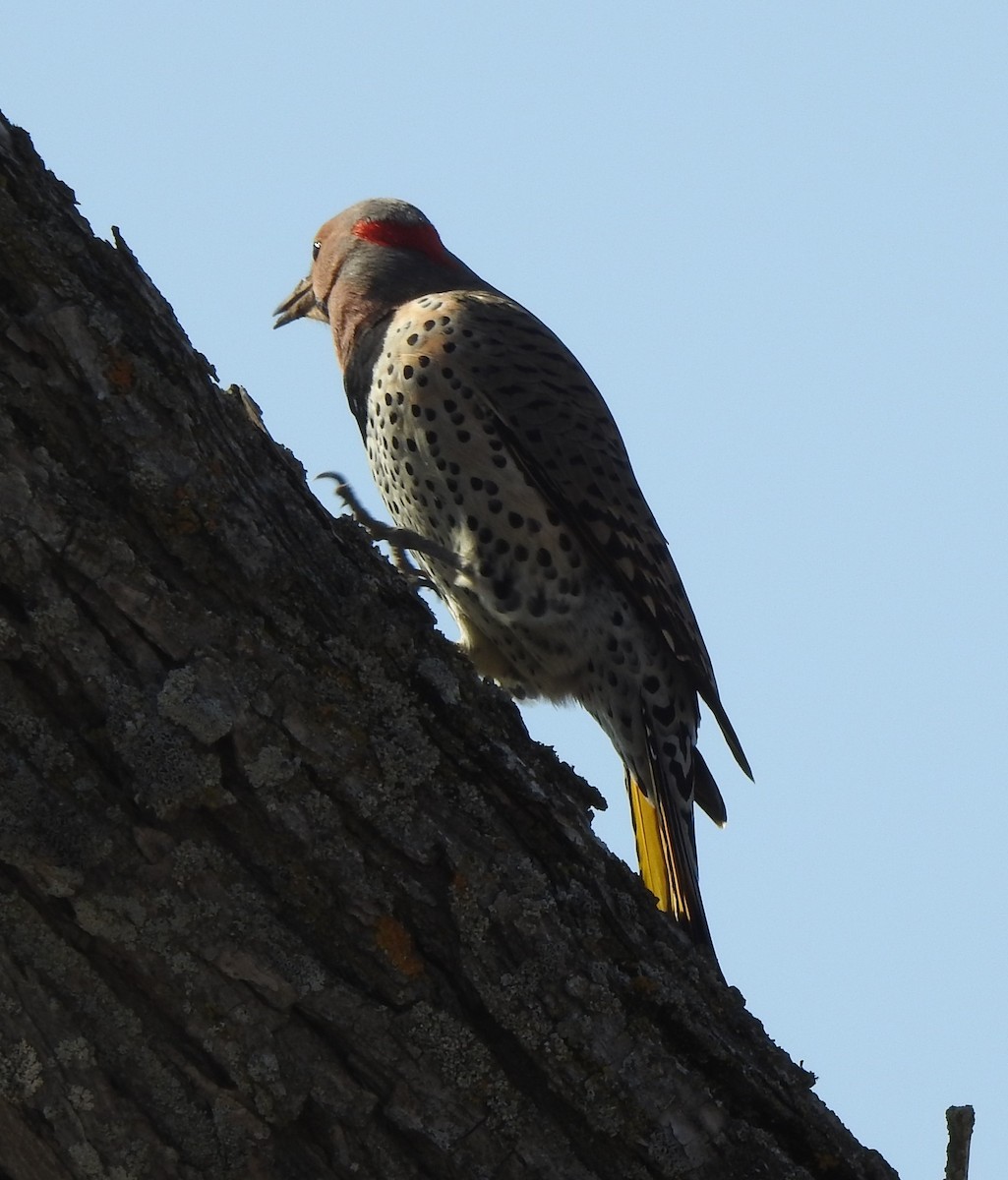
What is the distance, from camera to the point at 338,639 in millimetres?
2512

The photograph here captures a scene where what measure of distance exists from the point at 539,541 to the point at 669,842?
109 centimetres

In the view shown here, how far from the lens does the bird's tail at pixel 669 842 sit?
4.70 m

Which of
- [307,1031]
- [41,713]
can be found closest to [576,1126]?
Result: [307,1031]

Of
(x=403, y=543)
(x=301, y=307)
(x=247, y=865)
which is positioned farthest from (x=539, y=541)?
(x=247, y=865)

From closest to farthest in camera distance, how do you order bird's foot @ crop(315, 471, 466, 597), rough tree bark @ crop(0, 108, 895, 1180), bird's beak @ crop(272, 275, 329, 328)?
rough tree bark @ crop(0, 108, 895, 1180) → bird's foot @ crop(315, 471, 466, 597) → bird's beak @ crop(272, 275, 329, 328)

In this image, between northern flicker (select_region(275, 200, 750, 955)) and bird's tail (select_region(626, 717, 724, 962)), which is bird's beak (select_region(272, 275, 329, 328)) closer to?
northern flicker (select_region(275, 200, 750, 955))

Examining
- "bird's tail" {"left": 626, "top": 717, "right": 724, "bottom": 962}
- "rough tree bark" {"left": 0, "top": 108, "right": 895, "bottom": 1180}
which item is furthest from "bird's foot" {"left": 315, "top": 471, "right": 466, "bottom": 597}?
"rough tree bark" {"left": 0, "top": 108, "right": 895, "bottom": 1180}

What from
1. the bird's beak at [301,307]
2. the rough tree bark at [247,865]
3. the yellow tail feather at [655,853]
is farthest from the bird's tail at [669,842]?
the bird's beak at [301,307]

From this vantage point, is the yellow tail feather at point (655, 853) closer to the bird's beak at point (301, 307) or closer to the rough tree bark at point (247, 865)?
the rough tree bark at point (247, 865)

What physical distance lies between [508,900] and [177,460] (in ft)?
2.83

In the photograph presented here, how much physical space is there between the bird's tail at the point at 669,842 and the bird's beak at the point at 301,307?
2.51 m

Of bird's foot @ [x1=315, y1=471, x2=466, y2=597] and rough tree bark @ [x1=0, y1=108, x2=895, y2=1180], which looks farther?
bird's foot @ [x1=315, y1=471, x2=466, y2=597]

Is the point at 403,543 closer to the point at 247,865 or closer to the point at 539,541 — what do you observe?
the point at 539,541

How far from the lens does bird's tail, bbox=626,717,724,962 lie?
15.4ft
